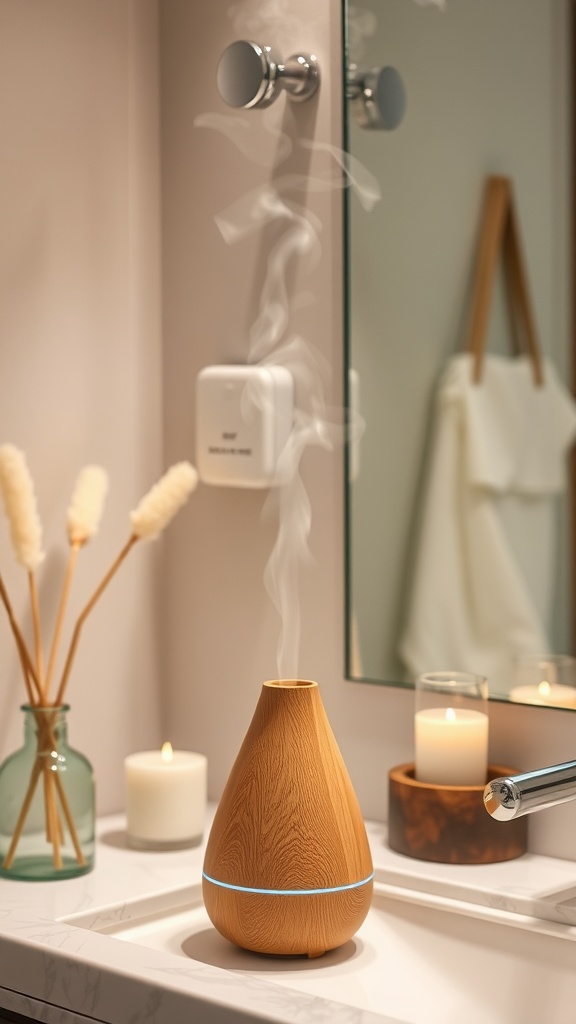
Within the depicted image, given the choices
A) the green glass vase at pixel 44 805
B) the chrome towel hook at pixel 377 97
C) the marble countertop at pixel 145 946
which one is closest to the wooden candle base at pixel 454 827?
the marble countertop at pixel 145 946

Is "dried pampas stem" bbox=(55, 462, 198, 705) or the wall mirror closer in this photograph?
"dried pampas stem" bbox=(55, 462, 198, 705)

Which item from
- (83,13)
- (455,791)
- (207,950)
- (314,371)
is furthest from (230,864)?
(83,13)

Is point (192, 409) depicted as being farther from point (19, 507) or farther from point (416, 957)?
point (416, 957)

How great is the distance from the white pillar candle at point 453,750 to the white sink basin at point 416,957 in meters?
0.10

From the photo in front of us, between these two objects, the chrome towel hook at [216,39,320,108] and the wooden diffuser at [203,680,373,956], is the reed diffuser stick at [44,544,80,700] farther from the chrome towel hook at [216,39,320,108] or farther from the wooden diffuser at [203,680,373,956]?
the chrome towel hook at [216,39,320,108]

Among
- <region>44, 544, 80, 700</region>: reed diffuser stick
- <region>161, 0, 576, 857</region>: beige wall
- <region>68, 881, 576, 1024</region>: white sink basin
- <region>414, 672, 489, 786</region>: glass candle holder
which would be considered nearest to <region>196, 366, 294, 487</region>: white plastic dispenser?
<region>161, 0, 576, 857</region>: beige wall

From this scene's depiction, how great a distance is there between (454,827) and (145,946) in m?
0.27

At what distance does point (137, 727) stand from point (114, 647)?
0.09 meters

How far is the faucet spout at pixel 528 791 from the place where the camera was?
788mm

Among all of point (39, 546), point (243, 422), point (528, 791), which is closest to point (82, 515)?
point (39, 546)

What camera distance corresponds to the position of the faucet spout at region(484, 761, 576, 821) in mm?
788

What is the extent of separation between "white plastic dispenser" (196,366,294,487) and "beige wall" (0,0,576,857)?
0.04 m

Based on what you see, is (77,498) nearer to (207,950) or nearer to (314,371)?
(314,371)

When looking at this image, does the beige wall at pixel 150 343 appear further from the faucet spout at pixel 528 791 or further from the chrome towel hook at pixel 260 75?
the faucet spout at pixel 528 791
